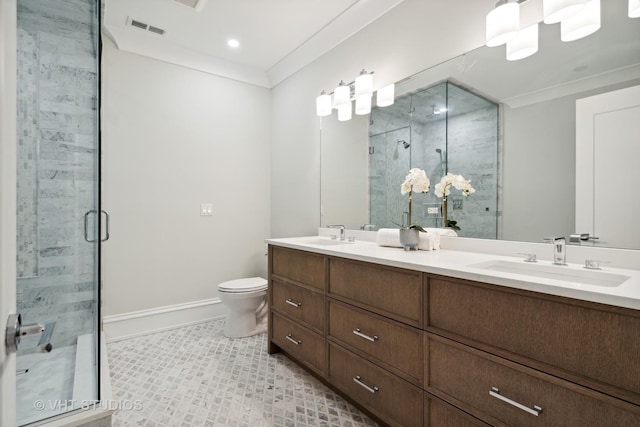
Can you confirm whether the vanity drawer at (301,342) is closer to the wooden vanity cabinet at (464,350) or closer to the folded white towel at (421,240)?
the wooden vanity cabinet at (464,350)

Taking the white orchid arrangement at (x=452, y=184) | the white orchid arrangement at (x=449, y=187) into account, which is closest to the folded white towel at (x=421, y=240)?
the white orchid arrangement at (x=449, y=187)

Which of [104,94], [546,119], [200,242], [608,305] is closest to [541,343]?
[608,305]

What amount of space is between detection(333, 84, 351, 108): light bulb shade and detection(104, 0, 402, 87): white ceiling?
0.43 m

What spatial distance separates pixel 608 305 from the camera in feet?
2.72

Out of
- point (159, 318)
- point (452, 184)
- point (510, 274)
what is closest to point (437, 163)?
point (452, 184)

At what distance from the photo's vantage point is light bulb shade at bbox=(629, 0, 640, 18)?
1.18 m

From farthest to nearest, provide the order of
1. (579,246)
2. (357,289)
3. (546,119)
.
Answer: (357,289) → (546,119) → (579,246)

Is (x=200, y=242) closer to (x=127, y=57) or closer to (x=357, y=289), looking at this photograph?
(x=127, y=57)

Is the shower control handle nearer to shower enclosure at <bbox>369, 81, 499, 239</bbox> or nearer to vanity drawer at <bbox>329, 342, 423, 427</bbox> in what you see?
vanity drawer at <bbox>329, 342, 423, 427</bbox>

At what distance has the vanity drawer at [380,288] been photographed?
1307mm

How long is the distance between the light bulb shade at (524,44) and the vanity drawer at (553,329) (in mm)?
1166

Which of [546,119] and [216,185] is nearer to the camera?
[546,119]

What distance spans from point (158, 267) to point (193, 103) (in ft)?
5.21

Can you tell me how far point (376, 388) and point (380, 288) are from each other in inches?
18.9
